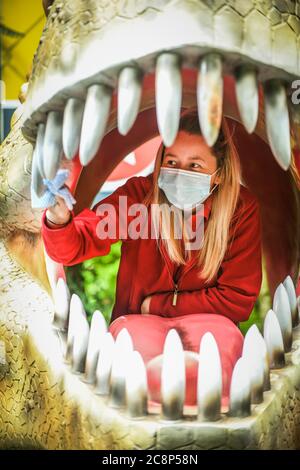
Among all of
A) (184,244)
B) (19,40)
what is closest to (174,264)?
(184,244)

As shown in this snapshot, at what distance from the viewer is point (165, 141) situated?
1.70m

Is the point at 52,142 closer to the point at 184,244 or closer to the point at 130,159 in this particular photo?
the point at 130,159

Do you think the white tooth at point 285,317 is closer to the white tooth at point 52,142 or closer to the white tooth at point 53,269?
the white tooth at point 53,269

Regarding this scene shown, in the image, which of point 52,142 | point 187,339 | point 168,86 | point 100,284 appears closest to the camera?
point 168,86

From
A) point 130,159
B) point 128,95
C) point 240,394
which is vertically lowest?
point 240,394

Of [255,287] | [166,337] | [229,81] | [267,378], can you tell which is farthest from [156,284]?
[229,81]

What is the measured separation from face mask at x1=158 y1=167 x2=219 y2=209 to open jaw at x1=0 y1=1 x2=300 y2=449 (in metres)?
0.13

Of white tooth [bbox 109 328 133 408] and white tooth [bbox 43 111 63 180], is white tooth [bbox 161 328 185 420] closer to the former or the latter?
white tooth [bbox 109 328 133 408]

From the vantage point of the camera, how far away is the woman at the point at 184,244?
185 cm

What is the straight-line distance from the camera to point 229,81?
171 centimetres

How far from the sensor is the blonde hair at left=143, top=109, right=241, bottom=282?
1.87 m

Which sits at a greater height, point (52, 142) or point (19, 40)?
point (19, 40)

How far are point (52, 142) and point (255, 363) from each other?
31.3 inches

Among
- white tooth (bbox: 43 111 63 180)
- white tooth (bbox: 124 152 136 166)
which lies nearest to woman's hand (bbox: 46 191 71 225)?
white tooth (bbox: 43 111 63 180)
